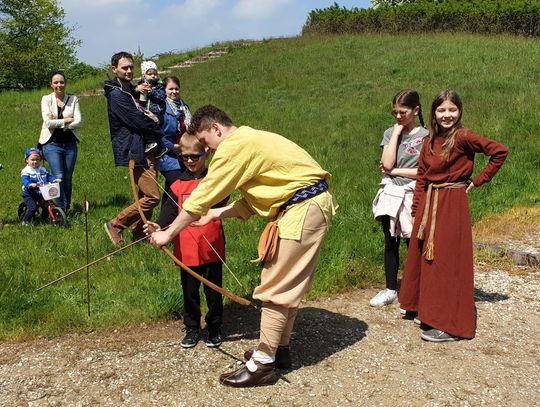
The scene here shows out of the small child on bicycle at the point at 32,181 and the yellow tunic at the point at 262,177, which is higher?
the yellow tunic at the point at 262,177

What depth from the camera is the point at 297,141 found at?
13461 millimetres

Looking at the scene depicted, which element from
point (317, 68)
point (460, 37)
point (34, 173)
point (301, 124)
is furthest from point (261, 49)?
point (34, 173)

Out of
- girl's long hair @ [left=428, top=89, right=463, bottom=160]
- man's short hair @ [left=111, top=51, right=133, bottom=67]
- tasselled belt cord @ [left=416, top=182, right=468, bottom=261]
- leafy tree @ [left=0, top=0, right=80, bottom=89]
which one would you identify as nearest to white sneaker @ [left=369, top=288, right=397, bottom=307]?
tasselled belt cord @ [left=416, top=182, right=468, bottom=261]

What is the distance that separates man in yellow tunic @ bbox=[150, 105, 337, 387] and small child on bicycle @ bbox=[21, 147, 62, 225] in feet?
16.6

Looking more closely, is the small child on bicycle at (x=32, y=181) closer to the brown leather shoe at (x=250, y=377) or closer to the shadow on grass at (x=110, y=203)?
the shadow on grass at (x=110, y=203)

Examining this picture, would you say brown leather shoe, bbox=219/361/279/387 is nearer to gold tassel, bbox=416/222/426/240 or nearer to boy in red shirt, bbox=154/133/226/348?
boy in red shirt, bbox=154/133/226/348

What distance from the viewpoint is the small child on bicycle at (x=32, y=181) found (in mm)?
8258

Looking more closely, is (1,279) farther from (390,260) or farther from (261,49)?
(261,49)

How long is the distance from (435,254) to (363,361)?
114 cm

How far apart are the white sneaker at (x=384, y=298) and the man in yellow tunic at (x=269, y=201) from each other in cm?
171

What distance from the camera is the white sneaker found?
5.57 meters

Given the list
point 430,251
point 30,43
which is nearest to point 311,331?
point 430,251

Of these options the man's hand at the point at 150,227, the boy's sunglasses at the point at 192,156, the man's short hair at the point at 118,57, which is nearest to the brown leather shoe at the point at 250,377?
the man's hand at the point at 150,227

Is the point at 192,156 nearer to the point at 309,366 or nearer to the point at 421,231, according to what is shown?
the point at 309,366
